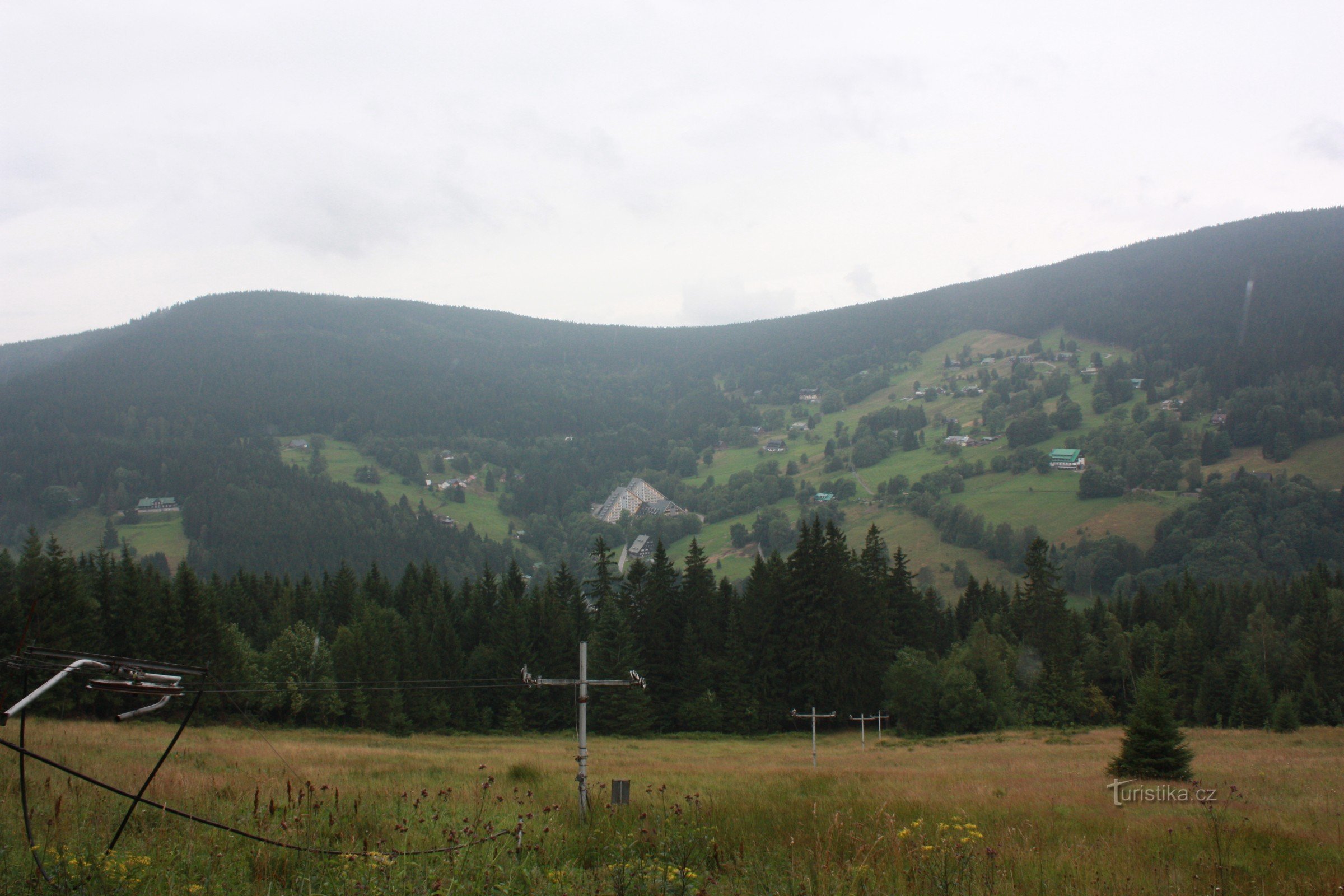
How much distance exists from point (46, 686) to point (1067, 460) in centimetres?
18566

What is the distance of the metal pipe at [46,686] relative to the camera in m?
5.01

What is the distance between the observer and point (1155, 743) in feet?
59.0

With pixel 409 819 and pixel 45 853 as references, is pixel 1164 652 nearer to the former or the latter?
pixel 409 819

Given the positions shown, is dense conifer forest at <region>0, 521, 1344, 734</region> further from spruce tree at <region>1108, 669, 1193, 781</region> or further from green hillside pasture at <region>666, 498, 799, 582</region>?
green hillside pasture at <region>666, 498, 799, 582</region>

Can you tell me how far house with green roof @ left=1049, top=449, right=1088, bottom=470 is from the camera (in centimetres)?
16562

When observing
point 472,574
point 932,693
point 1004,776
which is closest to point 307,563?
point 472,574

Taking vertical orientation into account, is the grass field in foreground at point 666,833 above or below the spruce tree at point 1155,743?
above

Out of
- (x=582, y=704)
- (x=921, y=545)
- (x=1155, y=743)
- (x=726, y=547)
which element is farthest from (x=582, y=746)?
(x=726, y=547)

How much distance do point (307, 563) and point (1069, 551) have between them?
130 meters

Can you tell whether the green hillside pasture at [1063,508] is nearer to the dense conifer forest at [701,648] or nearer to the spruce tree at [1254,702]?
the dense conifer forest at [701,648]

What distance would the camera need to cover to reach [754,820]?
1045cm

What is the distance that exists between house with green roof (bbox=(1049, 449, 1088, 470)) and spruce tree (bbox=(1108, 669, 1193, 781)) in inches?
6461

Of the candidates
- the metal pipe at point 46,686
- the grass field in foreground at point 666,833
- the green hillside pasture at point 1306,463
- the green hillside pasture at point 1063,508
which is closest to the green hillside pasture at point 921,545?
the green hillside pasture at point 1063,508

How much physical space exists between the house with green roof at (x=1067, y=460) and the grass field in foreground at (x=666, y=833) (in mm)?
162838
